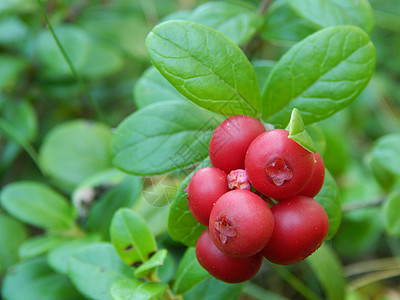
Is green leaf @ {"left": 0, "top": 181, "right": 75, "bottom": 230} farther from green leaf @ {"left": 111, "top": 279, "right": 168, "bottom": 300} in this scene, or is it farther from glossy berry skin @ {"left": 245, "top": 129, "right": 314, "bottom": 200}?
glossy berry skin @ {"left": 245, "top": 129, "right": 314, "bottom": 200}

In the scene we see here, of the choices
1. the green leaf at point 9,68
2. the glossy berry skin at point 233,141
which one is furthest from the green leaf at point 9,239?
the glossy berry skin at point 233,141

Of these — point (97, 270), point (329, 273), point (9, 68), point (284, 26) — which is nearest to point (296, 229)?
point (97, 270)

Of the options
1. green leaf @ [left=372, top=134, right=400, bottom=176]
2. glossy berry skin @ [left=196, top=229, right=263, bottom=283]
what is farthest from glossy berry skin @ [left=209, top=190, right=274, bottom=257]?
green leaf @ [left=372, top=134, right=400, bottom=176]

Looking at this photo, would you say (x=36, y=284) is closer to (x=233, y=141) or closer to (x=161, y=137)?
(x=161, y=137)

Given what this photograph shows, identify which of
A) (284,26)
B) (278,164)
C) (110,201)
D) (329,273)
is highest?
(278,164)

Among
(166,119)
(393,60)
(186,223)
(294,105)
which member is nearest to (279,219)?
(186,223)

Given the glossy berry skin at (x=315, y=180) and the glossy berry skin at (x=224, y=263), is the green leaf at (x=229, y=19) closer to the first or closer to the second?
the glossy berry skin at (x=315, y=180)
